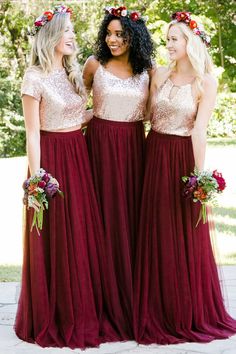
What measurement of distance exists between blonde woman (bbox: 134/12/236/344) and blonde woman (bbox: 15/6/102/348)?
13.9 inches

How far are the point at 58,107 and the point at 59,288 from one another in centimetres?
116

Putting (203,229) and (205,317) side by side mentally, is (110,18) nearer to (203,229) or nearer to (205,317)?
(203,229)

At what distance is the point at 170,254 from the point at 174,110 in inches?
36.7

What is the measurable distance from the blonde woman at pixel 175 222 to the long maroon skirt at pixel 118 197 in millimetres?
100

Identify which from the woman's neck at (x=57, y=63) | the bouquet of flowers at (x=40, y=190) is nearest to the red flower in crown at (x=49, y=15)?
the woman's neck at (x=57, y=63)

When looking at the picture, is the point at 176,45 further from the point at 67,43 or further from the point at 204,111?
the point at 67,43

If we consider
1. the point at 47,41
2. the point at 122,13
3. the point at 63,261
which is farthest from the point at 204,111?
the point at 63,261

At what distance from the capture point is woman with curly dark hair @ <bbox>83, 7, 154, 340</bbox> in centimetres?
496

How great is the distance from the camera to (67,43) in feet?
15.7

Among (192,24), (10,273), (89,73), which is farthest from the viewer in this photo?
(10,273)

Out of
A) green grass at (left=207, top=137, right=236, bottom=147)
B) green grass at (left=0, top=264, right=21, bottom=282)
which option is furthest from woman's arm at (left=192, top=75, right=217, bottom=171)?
green grass at (left=207, top=137, right=236, bottom=147)

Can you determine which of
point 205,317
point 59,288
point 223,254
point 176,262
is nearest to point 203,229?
point 176,262

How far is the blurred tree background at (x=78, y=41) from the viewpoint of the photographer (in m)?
18.1

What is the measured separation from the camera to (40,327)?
190 inches
